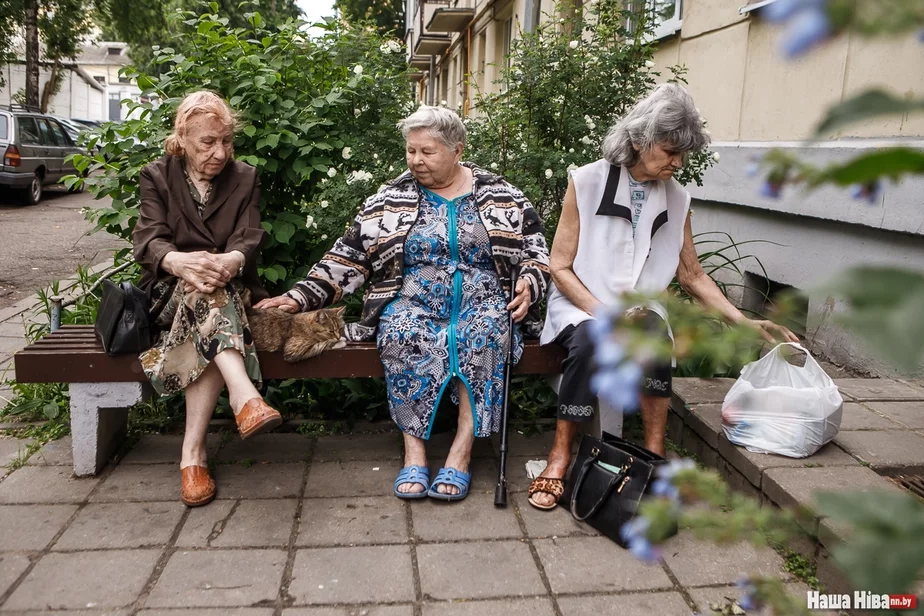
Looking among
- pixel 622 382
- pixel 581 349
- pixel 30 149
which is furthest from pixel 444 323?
pixel 30 149

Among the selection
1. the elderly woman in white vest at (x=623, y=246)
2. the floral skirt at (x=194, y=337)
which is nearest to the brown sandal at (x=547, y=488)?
the elderly woman in white vest at (x=623, y=246)

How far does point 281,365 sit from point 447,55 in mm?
22682

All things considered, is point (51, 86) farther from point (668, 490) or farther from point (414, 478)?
point (668, 490)

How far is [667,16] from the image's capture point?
673 centimetres

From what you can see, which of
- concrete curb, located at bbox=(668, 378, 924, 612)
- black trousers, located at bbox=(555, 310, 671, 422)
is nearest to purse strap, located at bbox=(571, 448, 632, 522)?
black trousers, located at bbox=(555, 310, 671, 422)

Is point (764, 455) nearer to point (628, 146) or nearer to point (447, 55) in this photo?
point (628, 146)

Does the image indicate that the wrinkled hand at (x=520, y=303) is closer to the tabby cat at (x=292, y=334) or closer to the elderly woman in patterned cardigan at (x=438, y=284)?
the elderly woman in patterned cardigan at (x=438, y=284)

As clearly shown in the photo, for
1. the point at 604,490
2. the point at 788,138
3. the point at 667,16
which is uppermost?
the point at 667,16

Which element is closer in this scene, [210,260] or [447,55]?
[210,260]

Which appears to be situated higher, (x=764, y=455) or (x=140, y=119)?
(x=140, y=119)

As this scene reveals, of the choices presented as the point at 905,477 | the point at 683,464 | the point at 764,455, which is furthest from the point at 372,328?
the point at 683,464

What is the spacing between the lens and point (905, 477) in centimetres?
281

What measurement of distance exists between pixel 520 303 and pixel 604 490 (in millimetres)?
843

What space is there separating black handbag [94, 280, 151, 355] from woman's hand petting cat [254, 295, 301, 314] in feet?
1.45
